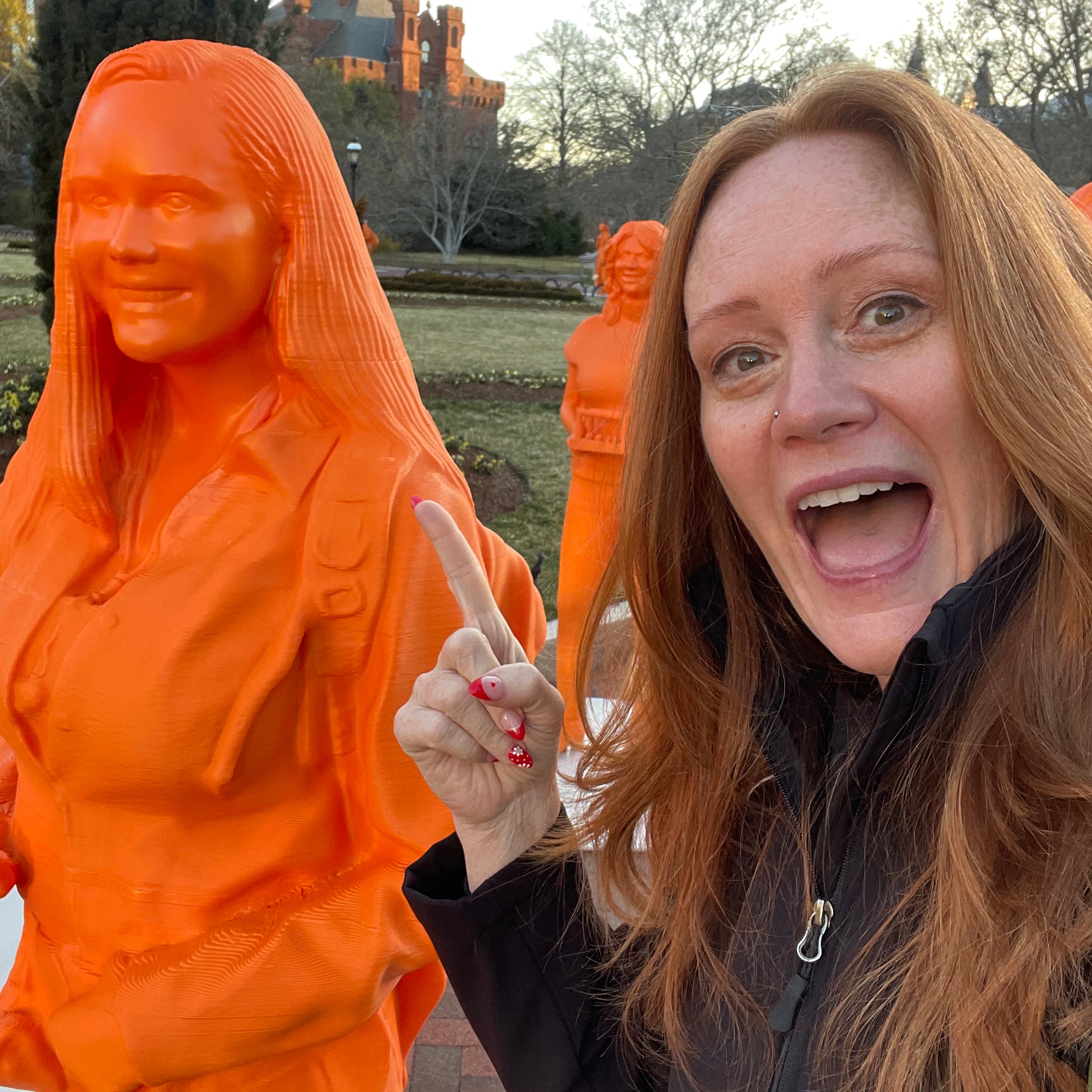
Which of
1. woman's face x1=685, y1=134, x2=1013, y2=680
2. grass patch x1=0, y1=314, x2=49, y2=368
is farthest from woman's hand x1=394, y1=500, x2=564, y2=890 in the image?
grass patch x1=0, y1=314, x2=49, y2=368

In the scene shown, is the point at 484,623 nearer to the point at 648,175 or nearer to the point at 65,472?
the point at 65,472

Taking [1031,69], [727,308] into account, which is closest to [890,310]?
[727,308]

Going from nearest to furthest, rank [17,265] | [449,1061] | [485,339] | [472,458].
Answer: [449,1061], [472,458], [17,265], [485,339]

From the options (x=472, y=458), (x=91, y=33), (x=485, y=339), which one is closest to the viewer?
(x=91, y=33)

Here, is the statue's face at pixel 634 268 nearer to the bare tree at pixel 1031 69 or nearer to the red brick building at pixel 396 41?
the bare tree at pixel 1031 69

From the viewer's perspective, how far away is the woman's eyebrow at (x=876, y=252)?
3.68 feet

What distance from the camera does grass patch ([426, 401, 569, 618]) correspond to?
10.3 metres

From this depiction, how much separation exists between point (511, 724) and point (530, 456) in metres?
11.9

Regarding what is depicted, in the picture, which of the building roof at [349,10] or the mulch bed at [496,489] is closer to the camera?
the mulch bed at [496,489]

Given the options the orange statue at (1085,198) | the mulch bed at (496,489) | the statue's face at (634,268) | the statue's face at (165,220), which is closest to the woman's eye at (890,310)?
the statue's face at (165,220)

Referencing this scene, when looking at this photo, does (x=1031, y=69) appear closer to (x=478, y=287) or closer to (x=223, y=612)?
(x=478, y=287)

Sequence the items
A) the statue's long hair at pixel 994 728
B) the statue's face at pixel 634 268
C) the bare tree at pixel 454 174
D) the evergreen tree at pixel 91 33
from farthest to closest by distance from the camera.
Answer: the bare tree at pixel 454 174 < the evergreen tree at pixel 91 33 < the statue's face at pixel 634 268 < the statue's long hair at pixel 994 728

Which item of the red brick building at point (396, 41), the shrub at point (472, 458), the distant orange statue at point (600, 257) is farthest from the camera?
the red brick building at point (396, 41)

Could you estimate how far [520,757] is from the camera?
1.38 m
